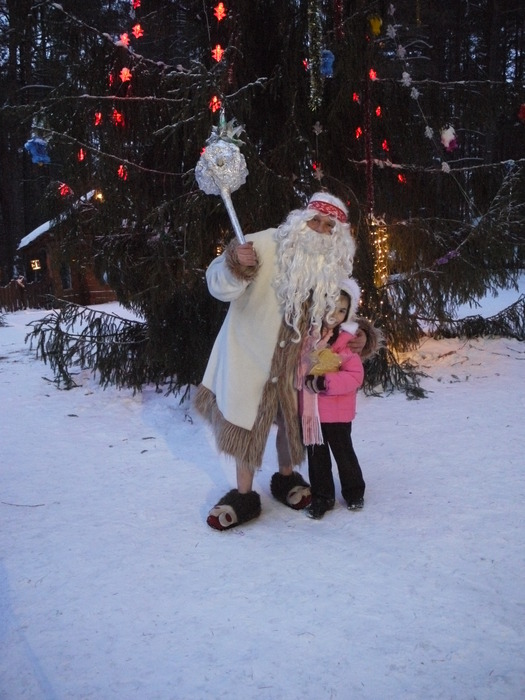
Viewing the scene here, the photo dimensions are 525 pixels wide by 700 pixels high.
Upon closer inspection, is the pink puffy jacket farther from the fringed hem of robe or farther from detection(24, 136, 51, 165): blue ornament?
detection(24, 136, 51, 165): blue ornament

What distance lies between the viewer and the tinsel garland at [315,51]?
486 cm

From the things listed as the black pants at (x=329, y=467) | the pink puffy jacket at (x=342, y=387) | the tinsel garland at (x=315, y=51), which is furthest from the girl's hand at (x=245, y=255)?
the tinsel garland at (x=315, y=51)

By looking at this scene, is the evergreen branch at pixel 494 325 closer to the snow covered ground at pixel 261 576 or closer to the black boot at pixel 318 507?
the snow covered ground at pixel 261 576

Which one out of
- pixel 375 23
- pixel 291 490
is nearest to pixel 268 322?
pixel 291 490

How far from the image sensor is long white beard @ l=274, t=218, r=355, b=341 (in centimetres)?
306

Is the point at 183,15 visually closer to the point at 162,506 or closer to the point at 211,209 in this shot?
the point at 211,209

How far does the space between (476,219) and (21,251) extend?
18.0 m

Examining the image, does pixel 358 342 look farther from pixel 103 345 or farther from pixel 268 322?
pixel 103 345

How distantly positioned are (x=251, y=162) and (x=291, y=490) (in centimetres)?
291

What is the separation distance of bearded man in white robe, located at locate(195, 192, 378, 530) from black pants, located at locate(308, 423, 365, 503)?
0.20 m

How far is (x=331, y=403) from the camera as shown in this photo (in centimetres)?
331

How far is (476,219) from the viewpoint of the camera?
5945 mm

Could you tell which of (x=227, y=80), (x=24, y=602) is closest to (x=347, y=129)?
(x=227, y=80)

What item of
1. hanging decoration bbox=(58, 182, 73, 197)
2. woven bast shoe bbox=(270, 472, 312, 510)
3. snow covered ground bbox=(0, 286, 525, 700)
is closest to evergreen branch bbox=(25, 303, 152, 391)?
hanging decoration bbox=(58, 182, 73, 197)
